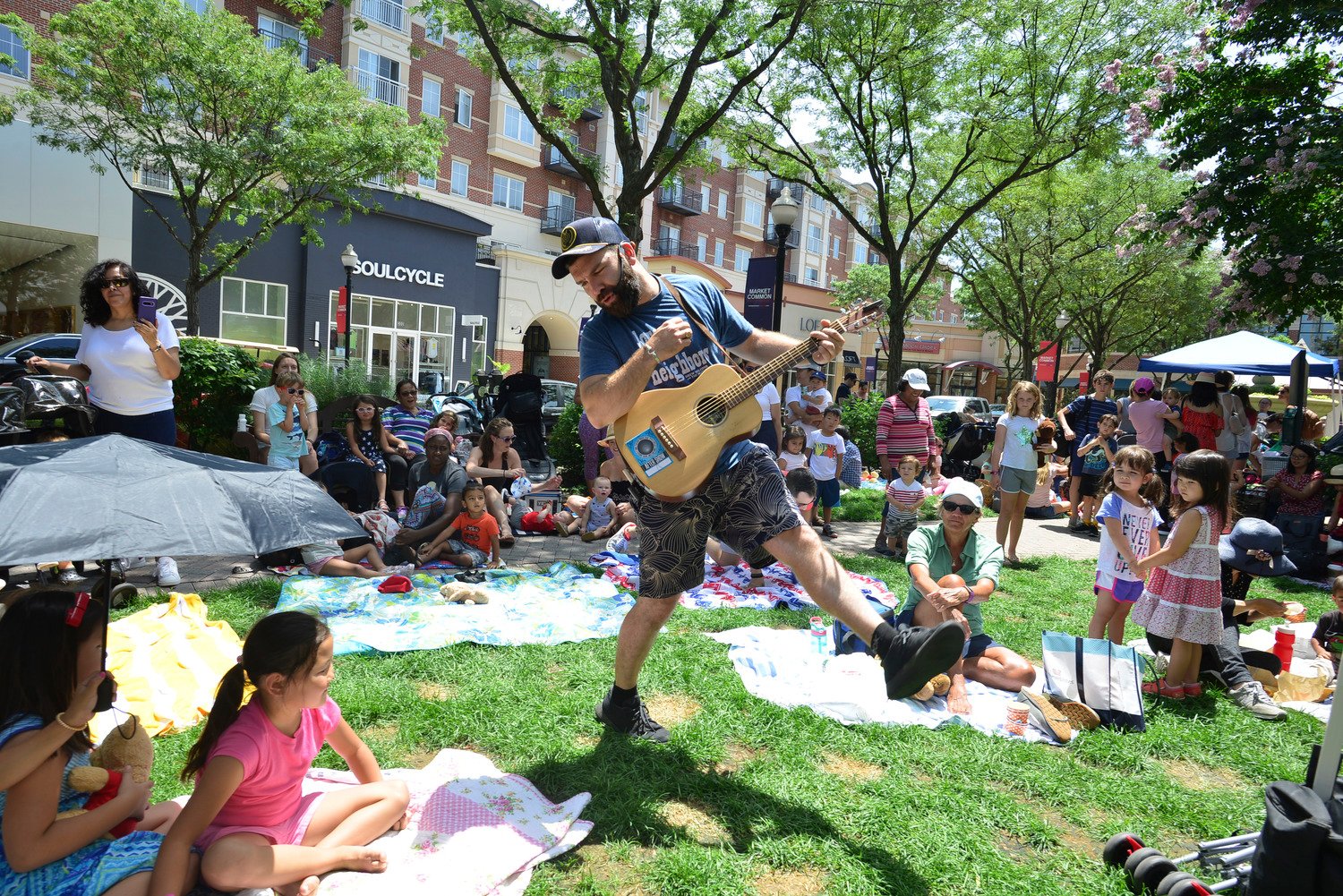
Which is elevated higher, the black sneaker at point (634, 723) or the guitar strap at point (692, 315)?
the guitar strap at point (692, 315)

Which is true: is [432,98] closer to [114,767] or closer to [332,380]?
[332,380]

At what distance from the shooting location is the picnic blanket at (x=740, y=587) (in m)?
6.04

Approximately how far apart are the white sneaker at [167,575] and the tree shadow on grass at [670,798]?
3894 mm

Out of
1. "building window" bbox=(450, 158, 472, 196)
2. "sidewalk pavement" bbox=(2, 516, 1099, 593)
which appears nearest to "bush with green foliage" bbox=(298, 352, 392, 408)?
"sidewalk pavement" bbox=(2, 516, 1099, 593)

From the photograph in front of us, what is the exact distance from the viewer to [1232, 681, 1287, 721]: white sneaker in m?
4.19

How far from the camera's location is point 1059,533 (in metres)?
10.7

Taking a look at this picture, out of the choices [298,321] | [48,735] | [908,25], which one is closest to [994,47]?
[908,25]

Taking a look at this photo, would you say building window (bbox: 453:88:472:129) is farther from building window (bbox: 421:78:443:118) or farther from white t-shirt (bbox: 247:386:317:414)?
white t-shirt (bbox: 247:386:317:414)

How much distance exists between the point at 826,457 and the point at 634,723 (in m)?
6.25

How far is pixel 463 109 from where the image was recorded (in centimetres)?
3112

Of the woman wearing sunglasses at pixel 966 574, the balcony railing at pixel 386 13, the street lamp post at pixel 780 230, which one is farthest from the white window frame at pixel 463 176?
the woman wearing sunglasses at pixel 966 574

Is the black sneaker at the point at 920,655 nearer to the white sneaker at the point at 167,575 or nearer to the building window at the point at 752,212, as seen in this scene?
the white sneaker at the point at 167,575

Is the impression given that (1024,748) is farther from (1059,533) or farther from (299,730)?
(1059,533)

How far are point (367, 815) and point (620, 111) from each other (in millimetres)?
9304
